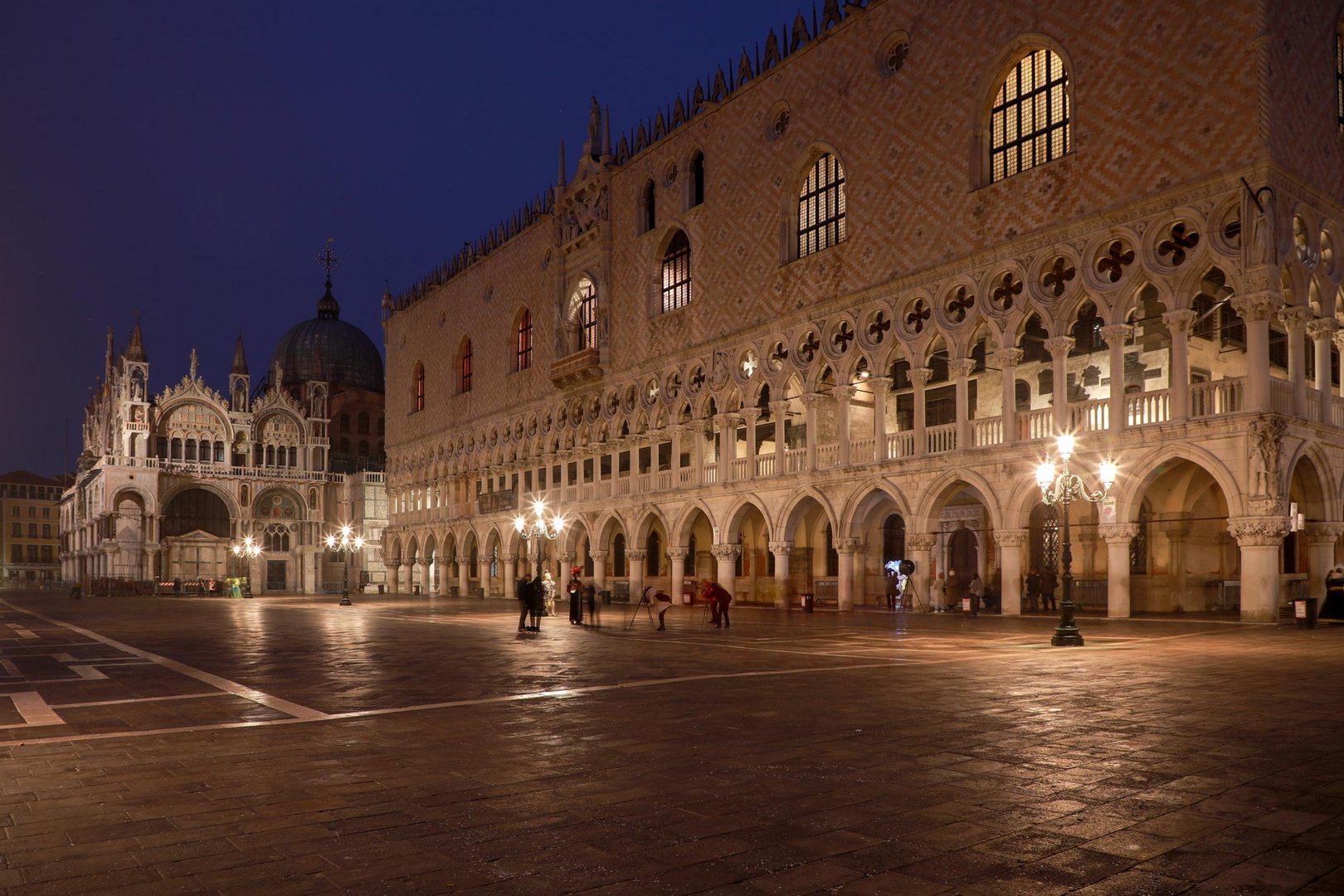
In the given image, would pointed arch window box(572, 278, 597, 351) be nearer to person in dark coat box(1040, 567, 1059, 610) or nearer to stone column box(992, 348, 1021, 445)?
stone column box(992, 348, 1021, 445)

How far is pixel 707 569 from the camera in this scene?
4300 cm

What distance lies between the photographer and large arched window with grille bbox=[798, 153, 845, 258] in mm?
32906

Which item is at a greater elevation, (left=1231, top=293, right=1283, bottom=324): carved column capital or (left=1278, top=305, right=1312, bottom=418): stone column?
(left=1231, top=293, right=1283, bottom=324): carved column capital

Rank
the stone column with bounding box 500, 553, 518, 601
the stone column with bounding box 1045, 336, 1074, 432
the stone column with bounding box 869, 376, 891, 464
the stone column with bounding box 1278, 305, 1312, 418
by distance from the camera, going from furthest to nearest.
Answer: the stone column with bounding box 500, 553, 518, 601 < the stone column with bounding box 869, 376, 891, 464 < the stone column with bounding box 1045, 336, 1074, 432 < the stone column with bounding box 1278, 305, 1312, 418

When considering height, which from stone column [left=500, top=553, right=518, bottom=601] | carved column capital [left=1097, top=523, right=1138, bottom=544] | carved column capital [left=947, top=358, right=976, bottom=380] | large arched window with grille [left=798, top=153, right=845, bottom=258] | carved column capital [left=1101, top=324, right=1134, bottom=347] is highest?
large arched window with grille [left=798, top=153, right=845, bottom=258]

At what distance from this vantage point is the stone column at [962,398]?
27969 millimetres

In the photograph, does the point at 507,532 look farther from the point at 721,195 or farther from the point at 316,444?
the point at 316,444

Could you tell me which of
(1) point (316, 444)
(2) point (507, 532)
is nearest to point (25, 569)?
(1) point (316, 444)

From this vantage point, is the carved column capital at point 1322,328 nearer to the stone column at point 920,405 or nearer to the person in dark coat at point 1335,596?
the person in dark coat at point 1335,596

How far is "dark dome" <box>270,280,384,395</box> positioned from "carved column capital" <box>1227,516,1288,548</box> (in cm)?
7599

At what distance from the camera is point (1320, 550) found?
79.5 ft

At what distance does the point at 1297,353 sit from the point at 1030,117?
875 centimetres

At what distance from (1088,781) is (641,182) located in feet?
124

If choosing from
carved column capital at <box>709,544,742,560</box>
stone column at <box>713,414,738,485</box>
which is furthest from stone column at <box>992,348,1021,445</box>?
carved column capital at <box>709,544,742,560</box>
